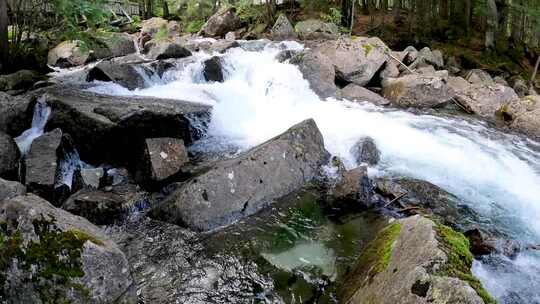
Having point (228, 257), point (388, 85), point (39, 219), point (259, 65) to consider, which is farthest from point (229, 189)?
point (388, 85)

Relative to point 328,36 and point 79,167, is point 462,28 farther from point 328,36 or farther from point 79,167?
point 79,167

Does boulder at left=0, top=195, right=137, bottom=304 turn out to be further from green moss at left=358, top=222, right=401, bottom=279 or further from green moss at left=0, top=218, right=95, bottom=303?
green moss at left=358, top=222, right=401, bottom=279

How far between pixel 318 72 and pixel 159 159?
24.8ft

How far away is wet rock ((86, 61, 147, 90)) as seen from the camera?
37.9 feet

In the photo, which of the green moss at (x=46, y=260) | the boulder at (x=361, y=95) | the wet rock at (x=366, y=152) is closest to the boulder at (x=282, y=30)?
the boulder at (x=361, y=95)

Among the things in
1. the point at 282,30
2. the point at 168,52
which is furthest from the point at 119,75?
the point at 282,30

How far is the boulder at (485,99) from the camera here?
13.3 metres

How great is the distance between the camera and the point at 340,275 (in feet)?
16.0

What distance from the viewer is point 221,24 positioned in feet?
79.9

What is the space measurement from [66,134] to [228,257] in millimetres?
4532

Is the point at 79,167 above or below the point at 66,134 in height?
below

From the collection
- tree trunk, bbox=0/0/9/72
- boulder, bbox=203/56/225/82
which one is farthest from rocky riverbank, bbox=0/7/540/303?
boulder, bbox=203/56/225/82

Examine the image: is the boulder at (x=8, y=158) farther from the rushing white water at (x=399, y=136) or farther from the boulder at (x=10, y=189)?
the rushing white water at (x=399, y=136)

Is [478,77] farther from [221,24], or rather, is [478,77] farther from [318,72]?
[221,24]
